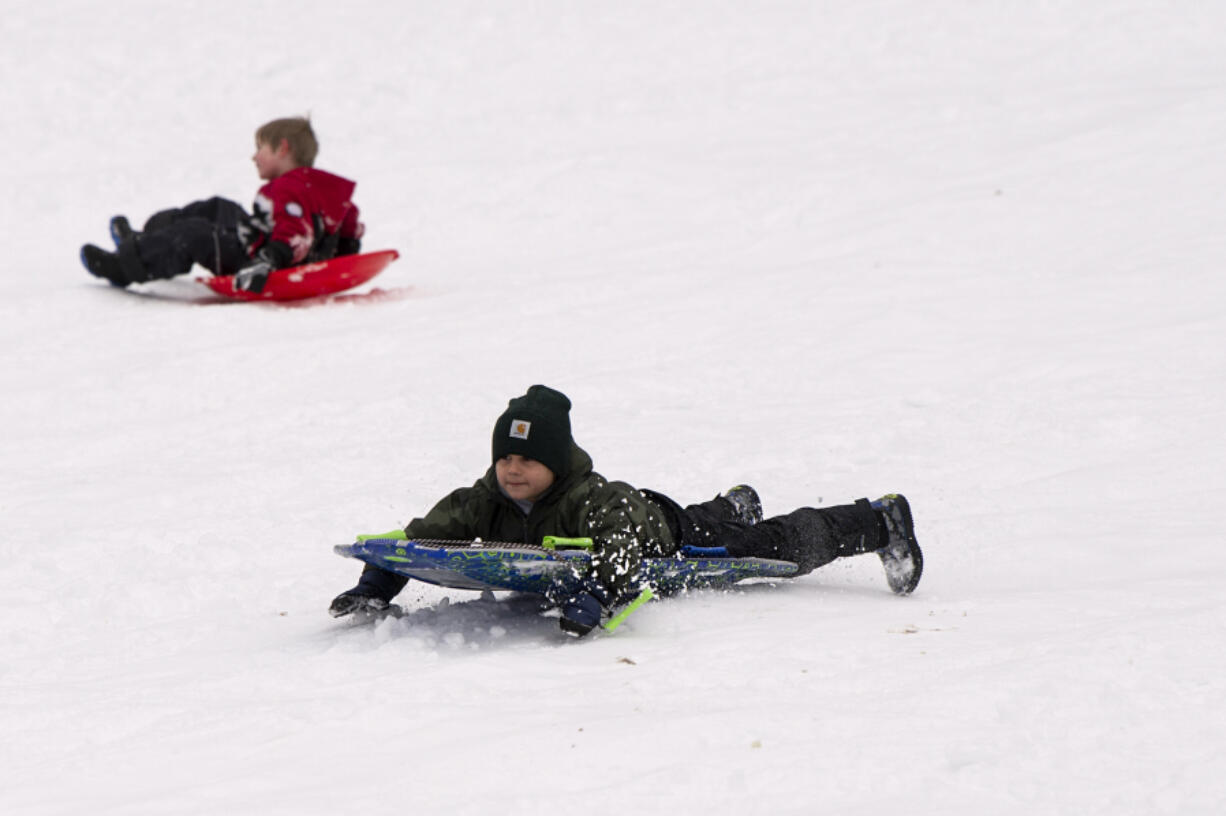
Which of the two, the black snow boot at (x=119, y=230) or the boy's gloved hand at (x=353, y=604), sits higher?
the black snow boot at (x=119, y=230)

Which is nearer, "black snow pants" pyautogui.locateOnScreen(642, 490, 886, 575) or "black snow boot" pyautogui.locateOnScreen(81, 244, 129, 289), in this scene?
"black snow pants" pyautogui.locateOnScreen(642, 490, 886, 575)

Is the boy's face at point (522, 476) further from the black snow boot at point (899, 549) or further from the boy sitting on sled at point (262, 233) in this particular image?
the boy sitting on sled at point (262, 233)

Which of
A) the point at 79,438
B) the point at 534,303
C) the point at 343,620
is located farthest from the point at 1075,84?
the point at 343,620

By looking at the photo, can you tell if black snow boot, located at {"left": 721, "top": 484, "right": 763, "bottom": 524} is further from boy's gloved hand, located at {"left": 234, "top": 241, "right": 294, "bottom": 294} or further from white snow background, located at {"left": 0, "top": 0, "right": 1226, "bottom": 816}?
boy's gloved hand, located at {"left": 234, "top": 241, "right": 294, "bottom": 294}

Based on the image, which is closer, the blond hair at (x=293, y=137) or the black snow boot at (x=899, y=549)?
the black snow boot at (x=899, y=549)

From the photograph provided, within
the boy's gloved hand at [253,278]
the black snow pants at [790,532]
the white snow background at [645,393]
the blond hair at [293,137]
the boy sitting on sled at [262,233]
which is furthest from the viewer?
the blond hair at [293,137]

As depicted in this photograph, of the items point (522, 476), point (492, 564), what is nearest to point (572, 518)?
point (522, 476)

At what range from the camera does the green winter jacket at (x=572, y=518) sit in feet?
11.5

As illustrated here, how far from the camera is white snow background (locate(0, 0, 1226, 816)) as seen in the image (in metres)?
2.62

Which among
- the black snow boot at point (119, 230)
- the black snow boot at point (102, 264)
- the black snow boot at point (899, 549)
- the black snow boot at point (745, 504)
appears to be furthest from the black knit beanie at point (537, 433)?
the black snow boot at point (119, 230)

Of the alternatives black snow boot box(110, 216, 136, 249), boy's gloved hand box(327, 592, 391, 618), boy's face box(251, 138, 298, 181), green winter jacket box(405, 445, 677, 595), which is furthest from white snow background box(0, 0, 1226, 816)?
boy's face box(251, 138, 298, 181)

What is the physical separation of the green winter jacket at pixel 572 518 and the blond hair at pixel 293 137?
468cm

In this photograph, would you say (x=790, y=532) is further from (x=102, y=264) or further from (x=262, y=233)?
(x=102, y=264)

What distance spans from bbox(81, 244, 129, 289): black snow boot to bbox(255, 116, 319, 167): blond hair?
1064mm
